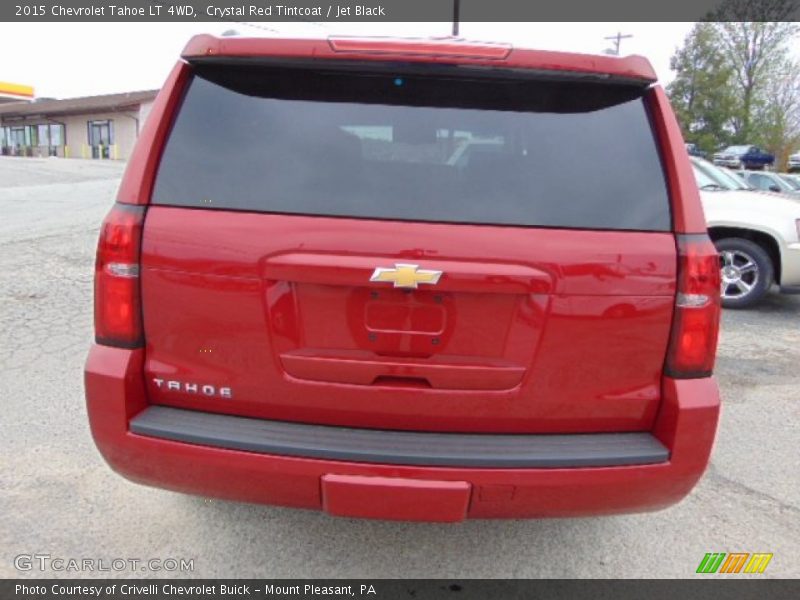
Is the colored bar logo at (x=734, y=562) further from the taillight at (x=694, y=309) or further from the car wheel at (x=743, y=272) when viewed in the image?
the car wheel at (x=743, y=272)

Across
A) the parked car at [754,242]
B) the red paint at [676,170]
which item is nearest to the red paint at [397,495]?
the red paint at [676,170]

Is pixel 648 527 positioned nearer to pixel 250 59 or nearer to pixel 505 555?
pixel 505 555

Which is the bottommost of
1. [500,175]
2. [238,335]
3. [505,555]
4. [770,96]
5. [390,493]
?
[505,555]

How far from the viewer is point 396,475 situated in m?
1.88

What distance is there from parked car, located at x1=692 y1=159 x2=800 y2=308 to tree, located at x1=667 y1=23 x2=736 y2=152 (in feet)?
98.2

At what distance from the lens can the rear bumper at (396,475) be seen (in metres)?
1.88

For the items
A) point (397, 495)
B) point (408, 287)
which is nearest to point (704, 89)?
point (408, 287)

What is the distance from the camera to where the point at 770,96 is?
3422cm

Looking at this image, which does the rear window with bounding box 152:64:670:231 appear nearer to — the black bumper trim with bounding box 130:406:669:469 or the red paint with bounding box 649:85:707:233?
the red paint with bounding box 649:85:707:233

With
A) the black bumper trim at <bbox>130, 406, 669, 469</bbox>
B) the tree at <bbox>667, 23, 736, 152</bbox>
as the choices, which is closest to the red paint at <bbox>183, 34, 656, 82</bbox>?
the black bumper trim at <bbox>130, 406, 669, 469</bbox>

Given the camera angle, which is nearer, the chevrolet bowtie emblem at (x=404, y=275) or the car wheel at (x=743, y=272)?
the chevrolet bowtie emblem at (x=404, y=275)

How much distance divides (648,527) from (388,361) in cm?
167

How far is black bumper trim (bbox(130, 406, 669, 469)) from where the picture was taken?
1.89m

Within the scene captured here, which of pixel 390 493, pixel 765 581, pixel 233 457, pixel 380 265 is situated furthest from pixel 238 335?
pixel 765 581
